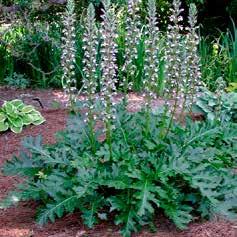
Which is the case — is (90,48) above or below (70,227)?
above

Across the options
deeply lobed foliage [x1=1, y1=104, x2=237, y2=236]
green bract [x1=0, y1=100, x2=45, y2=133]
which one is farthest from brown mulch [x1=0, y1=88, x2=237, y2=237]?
green bract [x1=0, y1=100, x2=45, y2=133]

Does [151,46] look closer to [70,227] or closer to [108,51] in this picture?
[108,51]

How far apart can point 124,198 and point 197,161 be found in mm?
613

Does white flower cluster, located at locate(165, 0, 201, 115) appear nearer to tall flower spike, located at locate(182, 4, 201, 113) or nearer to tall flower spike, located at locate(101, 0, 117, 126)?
tall flower spike, located at locate(182, 4, 201, 113)

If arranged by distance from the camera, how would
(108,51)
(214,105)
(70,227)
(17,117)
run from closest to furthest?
(108,51) → (70,227) → (214,105) → (17,117)

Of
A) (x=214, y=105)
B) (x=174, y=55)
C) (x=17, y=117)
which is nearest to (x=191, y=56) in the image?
(x=174, y=55)

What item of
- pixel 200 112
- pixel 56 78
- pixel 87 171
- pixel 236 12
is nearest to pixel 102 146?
pixel 87 171

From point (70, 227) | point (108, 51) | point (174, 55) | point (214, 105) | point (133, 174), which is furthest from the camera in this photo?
point (214, 105)

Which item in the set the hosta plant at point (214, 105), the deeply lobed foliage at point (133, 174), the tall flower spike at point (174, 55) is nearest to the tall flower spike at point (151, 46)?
the tall flower spike at point (174, 55)

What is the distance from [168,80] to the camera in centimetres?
434

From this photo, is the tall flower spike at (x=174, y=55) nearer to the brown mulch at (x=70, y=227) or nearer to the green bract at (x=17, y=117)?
the brown mulch at (x=70, y=227)

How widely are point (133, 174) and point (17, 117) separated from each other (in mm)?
2711

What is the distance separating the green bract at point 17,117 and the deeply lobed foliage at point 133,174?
165 cm

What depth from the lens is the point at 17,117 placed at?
6.45 m
